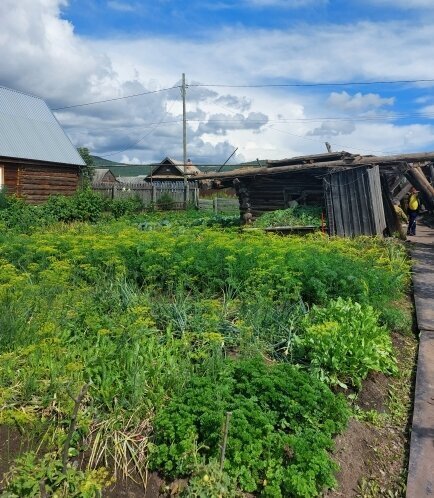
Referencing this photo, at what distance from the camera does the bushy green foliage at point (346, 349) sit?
14.4 ft

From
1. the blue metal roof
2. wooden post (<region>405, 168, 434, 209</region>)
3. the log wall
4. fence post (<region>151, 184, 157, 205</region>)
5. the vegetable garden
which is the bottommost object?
the vegetable garden

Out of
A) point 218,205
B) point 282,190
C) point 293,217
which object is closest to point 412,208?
point 293,217

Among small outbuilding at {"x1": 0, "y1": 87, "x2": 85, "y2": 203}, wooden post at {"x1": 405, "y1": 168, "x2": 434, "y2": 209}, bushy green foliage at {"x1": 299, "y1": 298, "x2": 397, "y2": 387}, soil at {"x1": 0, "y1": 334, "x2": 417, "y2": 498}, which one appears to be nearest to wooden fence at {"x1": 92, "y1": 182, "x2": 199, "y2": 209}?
small outbuilding at {"x1": 0, "y1": 87, "x2": 85, "y2": 203}

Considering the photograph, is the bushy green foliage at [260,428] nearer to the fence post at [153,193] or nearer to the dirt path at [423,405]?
the dirt path at [423,405]

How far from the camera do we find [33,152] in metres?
21.4

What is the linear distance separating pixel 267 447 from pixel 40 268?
15.9 ft

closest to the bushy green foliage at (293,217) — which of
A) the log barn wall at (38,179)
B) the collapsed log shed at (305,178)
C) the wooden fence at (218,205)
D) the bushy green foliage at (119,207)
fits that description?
the collapsed log shed at (305,178)

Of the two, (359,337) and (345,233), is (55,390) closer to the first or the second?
(359,337)

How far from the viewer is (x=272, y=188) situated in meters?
16.2

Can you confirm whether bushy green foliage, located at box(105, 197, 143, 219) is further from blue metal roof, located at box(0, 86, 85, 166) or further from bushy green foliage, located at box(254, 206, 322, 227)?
bushy green foliage, located at box(254, 206, 322, 227)

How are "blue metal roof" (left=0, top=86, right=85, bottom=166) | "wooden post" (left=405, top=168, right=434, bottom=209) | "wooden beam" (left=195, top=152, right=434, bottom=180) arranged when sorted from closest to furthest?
"wooden beam" (left=195, top=152, right=434, bottom=180)
"wooden post" (left=405, top=168, right=434, bottom=209)
"blue metal roof" (left=0, top=86, right=85, bottom=166)

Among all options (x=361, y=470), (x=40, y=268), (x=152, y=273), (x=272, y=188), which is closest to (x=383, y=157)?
(x=272, y=188)

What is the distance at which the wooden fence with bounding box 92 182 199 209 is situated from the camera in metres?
26.4

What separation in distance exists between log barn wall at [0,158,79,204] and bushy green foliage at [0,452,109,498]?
1925 centimetres
